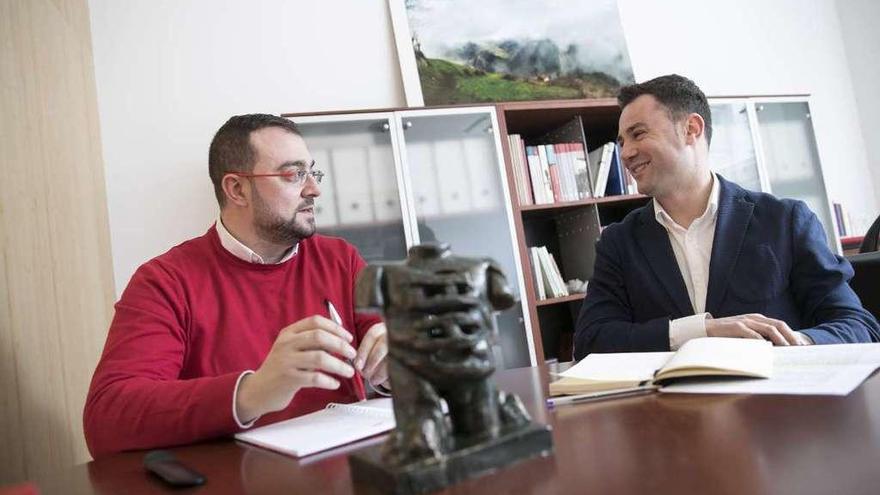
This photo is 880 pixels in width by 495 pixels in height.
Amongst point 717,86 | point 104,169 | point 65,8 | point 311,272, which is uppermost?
point 65,8

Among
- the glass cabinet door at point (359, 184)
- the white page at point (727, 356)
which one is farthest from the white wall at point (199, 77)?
the white page at point (727, 356)

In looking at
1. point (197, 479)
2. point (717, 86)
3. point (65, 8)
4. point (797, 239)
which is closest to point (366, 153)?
point (65, 8)

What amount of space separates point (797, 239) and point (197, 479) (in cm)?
144

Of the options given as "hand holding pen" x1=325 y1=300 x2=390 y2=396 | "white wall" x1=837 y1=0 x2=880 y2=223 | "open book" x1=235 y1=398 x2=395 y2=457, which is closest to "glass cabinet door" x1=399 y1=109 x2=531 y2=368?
"hand holding pen" x1=325 y1=300 x2=390 y2=396

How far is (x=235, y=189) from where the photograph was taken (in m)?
1.51

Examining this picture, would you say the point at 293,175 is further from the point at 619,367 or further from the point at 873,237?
the point at 873,237

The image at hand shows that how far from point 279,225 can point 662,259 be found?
1024mm

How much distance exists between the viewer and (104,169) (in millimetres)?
2422

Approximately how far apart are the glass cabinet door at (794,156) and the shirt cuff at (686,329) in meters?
2.21

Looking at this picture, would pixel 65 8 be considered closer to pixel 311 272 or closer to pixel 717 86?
pixel 311 272

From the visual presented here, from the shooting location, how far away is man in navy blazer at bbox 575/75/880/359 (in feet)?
4.24

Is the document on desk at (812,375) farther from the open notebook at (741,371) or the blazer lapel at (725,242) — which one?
the blazer lapel at (725,242)

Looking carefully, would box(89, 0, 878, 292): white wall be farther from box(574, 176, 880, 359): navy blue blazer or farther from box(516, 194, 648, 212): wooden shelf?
box(574, 176, 880, 359): navy blue blazer

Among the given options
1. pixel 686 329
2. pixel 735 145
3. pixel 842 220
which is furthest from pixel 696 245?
pixel 842 220
